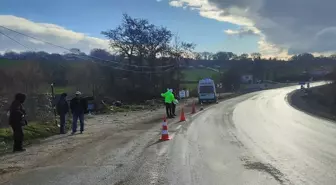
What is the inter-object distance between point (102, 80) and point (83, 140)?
165 ft

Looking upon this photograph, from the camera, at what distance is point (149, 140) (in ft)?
47.4

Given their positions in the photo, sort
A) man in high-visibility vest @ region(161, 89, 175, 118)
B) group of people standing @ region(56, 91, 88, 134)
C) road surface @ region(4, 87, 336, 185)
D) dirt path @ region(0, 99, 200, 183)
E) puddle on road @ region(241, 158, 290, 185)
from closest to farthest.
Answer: puddle on road @ region(241, 158, 290, 185)
road surface @ region(4, 87, 336, 185)
dirt path @ region(0, 99, 200, 183)
group of people standing @ region(56, 91, 88, 134)
man in high-visibility vest @ region(161, 89, 175, 118)

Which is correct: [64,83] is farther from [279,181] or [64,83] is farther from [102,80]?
[279,181]

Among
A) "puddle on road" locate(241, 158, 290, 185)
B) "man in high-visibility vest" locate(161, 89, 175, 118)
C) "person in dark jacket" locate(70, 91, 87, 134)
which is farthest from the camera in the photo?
"man in high-visibility vest" locate(161, 89, 175, 118)

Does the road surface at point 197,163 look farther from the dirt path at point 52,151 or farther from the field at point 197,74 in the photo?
the field at point 197,74

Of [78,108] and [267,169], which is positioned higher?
[78,108]

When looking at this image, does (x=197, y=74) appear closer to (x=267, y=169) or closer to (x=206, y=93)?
(x=206, y=93)

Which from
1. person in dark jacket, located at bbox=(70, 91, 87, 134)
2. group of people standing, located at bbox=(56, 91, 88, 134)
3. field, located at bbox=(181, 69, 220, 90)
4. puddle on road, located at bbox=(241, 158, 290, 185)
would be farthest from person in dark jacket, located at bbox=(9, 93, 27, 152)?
field, located at bbox=(181, 69, 220, 90)

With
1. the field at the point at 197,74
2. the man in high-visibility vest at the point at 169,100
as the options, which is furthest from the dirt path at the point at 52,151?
the field at the point at 197,74

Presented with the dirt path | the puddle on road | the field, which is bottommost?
the dirt path

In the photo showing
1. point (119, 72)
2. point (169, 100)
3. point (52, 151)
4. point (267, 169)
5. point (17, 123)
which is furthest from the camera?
point (119, 72)

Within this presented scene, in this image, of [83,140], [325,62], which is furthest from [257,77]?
[83,140]

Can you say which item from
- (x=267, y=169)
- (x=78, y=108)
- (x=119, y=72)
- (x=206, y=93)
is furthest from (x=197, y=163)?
(x=119, y=72)

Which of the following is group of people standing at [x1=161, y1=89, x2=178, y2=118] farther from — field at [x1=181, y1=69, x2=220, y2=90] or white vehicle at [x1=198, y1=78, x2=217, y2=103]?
field at [x1=181, y1=69, x2=220, y2=90]
